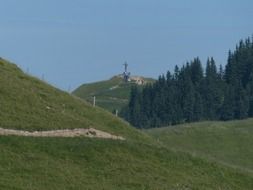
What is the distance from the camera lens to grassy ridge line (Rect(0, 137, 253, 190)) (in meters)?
21.4

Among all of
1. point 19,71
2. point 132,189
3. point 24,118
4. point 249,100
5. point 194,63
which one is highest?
point 194,63

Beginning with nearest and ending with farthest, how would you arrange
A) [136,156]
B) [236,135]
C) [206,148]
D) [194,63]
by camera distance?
1. [136,156]
2. [206,148]
3. [236,135]
4. [194,63]

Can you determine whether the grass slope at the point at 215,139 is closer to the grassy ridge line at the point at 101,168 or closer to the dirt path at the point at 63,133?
the dirt path at the point at 63,133

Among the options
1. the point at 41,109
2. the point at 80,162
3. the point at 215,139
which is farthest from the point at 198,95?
the point at 80,162

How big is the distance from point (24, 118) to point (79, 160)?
6.93 m

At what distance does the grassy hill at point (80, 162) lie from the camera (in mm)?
21609

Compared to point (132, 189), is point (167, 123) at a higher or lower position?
higher

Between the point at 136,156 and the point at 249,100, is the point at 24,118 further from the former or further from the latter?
the point at 249,100

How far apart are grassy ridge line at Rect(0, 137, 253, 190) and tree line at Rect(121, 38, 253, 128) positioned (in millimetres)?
91094

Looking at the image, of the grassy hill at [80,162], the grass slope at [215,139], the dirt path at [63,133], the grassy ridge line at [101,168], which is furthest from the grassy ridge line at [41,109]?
the grass slope at [215,139]

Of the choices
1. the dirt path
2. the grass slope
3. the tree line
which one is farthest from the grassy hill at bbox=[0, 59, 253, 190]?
the tree line

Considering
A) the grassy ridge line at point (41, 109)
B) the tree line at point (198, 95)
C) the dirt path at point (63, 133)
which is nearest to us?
the dirt path at point (63, 133)

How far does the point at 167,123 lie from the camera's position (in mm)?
123312

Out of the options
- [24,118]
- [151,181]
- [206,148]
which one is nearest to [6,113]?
[24,118]
